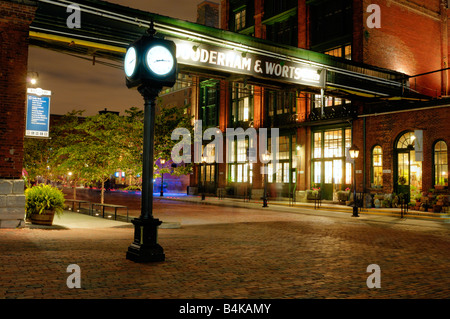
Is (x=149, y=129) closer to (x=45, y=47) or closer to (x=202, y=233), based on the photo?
(x=202, y=233)

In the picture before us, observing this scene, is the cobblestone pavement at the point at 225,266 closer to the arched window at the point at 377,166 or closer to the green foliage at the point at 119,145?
the green foliage at the point at 119,145

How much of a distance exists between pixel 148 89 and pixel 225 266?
11.5 feet

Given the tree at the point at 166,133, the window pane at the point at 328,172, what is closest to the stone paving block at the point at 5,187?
the tree at the point at 166,133

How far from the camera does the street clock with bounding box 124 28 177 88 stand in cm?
733

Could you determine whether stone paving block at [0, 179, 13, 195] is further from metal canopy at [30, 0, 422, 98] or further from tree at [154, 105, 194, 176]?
tree at [154, 105, 194, 176]

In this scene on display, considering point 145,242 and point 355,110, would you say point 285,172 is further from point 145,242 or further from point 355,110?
point 145,242

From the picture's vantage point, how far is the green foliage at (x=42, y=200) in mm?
13266

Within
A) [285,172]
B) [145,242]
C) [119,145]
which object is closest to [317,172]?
[285,172]

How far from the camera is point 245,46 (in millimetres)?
16812

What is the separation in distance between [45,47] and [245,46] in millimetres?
7487

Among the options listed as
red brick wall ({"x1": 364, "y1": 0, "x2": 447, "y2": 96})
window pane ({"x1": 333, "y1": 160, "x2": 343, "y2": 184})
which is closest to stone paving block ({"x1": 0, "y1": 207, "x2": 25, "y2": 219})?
window pane ({"x1": 333, "y1": 160, "x2": 343, "y2": 184})

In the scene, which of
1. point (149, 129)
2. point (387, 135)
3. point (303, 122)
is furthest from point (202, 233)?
point (303, 122)

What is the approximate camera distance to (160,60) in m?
7.46
